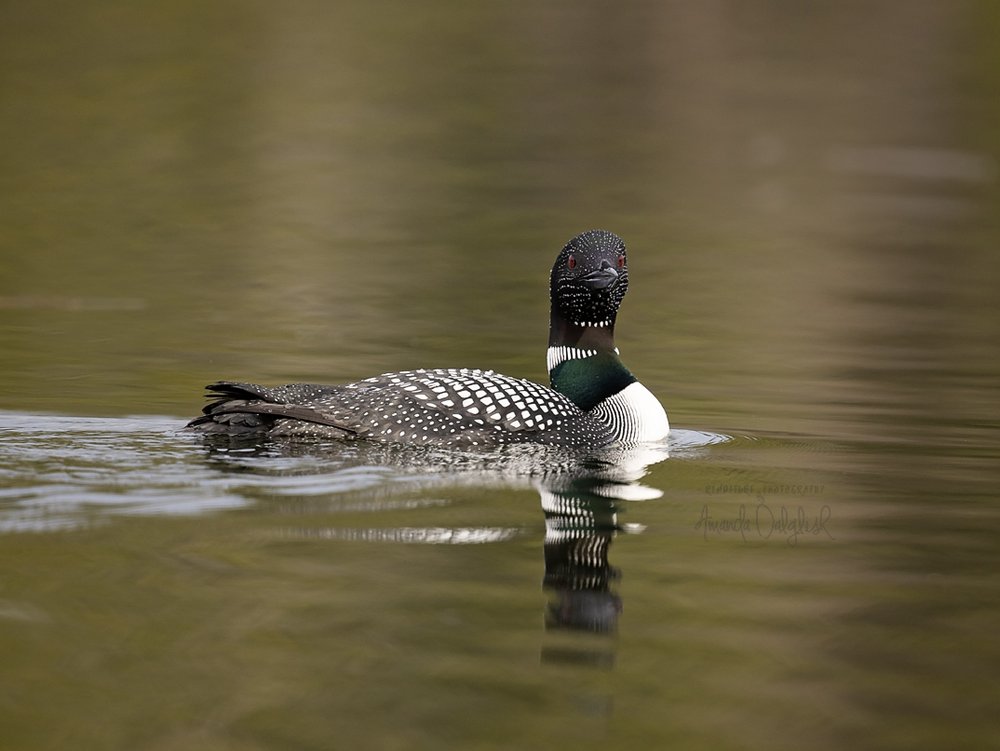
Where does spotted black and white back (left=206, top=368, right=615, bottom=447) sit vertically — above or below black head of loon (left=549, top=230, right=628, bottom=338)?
below

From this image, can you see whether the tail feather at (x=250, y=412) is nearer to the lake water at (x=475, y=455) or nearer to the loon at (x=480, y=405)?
the loon at (x=480, y=405)

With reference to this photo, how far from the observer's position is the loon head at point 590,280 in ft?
22.3

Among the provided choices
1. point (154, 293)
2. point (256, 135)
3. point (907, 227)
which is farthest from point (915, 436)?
point (256, 135)

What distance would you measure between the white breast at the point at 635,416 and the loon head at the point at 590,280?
365mm

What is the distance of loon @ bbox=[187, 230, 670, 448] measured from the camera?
20.5ft

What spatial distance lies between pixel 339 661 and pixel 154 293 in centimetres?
737

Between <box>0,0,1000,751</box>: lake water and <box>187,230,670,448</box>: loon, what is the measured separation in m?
0.12

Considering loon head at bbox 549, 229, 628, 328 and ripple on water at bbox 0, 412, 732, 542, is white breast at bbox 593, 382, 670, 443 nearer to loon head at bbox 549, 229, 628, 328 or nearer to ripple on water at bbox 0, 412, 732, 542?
ripple on water at bbox 0, 412, 732, 542

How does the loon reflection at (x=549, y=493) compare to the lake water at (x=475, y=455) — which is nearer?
the lake water at (x=475, y=455)

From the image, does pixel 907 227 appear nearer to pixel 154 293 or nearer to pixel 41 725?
pixel 154 293
